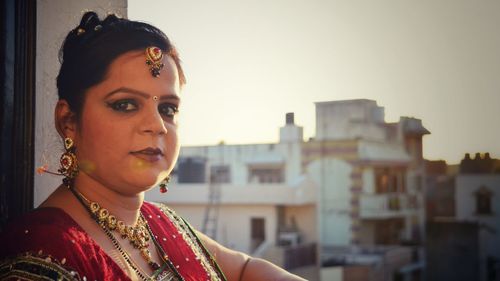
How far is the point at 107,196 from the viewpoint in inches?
55.4

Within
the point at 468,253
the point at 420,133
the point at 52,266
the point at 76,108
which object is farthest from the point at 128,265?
the point at 468,253

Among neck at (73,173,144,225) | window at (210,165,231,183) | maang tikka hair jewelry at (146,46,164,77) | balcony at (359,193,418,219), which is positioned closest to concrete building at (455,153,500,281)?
balcony at (359,193,418,219)

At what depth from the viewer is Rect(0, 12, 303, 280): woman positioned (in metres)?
1.28

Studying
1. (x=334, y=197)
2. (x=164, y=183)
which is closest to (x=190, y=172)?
(x=334, y=197)

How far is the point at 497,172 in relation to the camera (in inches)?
533

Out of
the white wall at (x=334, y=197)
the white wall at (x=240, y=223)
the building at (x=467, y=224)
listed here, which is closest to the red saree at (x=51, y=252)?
the white wall at (x=240, y=223)

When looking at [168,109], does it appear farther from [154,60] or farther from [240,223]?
[240,223]

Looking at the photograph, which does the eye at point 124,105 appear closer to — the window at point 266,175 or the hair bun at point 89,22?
the hair bun at point 89,22

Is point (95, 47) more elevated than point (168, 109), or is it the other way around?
point (95, 47)

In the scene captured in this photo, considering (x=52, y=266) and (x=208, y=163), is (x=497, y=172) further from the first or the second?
(x=52, y=266)

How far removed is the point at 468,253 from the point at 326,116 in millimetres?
4889

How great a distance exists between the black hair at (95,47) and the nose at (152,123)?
143 millimetres

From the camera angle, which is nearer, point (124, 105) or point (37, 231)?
point (37, 231)

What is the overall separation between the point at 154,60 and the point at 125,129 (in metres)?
0.20
